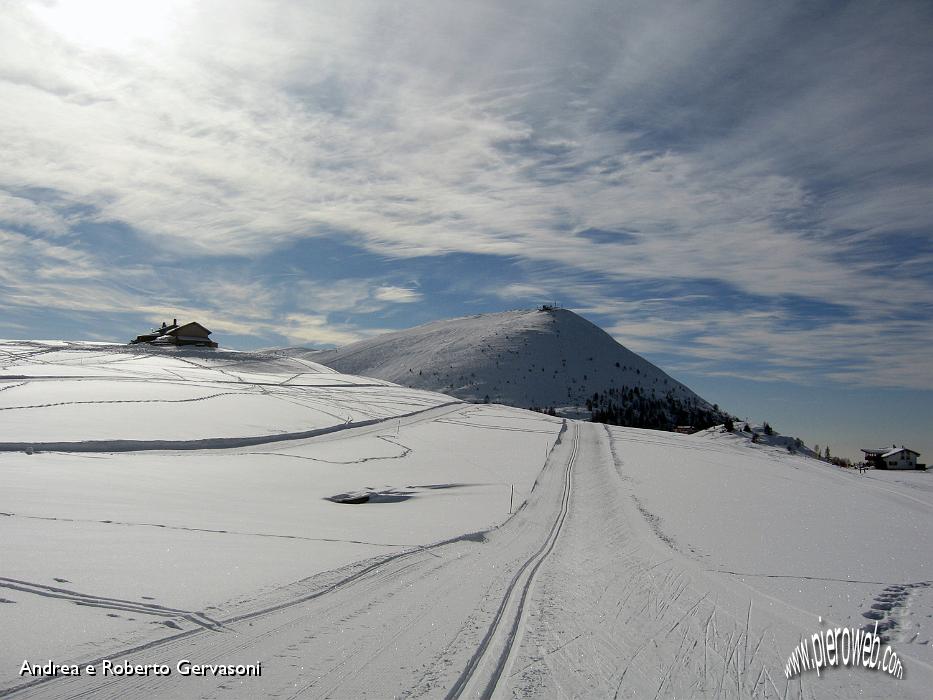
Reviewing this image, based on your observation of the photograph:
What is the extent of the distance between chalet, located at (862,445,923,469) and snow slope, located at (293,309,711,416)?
62.6m

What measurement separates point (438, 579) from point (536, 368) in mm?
149892

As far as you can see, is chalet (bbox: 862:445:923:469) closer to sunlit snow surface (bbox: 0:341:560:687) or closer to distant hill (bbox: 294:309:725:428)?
distant hill (bbox: 294:309:725:428)

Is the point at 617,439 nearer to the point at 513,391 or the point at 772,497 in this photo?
the point at 772,497

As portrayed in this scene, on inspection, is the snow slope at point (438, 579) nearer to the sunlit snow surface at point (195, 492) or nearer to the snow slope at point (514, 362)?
the sunlit snow surface at point (195, 492)

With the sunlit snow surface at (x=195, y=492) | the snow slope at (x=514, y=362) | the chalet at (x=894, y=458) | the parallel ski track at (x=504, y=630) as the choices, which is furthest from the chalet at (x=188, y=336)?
the chalet at (x=894, y=458)

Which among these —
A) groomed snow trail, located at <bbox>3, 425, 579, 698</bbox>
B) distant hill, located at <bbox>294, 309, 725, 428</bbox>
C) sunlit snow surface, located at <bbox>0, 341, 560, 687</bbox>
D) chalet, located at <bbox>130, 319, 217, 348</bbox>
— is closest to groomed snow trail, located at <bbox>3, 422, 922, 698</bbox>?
groomed snow trail, located at <bbox>3, 425, 579, 698</bbox>

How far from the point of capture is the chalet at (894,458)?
82.4m

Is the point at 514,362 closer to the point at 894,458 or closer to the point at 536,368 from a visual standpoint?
the point at 536,368

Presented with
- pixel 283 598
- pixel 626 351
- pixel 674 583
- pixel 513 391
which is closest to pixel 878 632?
pixel 674 583

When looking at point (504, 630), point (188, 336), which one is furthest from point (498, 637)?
point (188, 336)

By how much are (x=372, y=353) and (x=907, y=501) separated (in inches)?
6344

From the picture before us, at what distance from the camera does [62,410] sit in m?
25.2

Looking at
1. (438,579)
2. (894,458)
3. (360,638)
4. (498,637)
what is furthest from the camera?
(894,458)

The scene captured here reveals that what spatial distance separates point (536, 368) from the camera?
15712 centimetres
